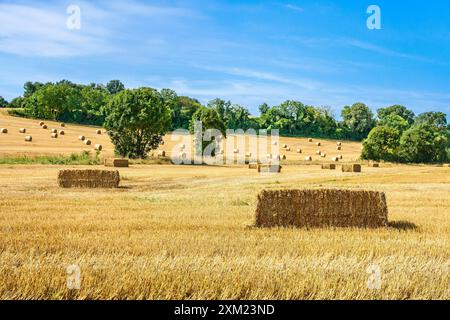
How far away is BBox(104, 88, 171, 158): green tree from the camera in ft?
202

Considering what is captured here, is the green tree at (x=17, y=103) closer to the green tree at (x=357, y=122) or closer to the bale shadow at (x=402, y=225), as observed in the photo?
the green tree at (x=357, y=122)

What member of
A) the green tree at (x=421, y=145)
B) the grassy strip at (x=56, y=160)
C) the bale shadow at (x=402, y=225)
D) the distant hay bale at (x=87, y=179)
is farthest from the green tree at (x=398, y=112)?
the bale shadow at (x=402, y=225)

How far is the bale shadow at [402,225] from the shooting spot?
13541 millimetres

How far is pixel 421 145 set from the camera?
8075 centimetres

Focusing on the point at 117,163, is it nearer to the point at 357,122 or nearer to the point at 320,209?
the point at 320,209

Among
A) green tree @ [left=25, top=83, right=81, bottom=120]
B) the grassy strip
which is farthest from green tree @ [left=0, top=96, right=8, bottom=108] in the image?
the grassy strip

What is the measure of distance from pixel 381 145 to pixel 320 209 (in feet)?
226

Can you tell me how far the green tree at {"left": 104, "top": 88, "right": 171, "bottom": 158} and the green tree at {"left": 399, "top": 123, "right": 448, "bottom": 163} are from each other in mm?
35633

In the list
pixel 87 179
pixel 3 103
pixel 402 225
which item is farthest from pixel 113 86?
pixel 402 225

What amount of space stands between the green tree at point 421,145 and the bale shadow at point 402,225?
69049 mm

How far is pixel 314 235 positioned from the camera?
469 inches
